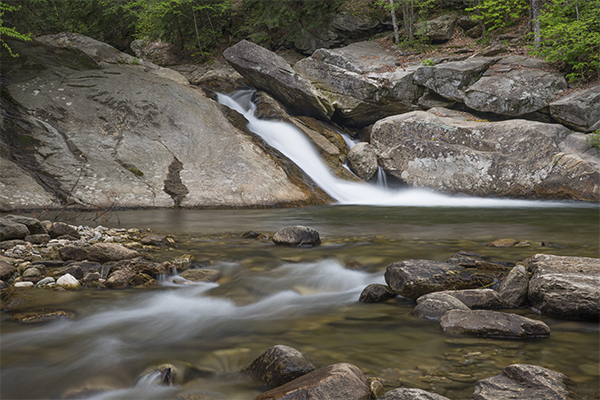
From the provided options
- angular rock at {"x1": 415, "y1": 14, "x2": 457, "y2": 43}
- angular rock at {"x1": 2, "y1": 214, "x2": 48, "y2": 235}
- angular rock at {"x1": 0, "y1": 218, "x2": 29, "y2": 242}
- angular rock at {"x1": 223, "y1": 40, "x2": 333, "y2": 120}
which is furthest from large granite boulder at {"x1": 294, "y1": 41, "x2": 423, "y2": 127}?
angular rock at {"x1": 0, "y1": 218, "x2": 29, "y2": 242}

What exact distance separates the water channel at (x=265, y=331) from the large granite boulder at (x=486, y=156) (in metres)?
5.44

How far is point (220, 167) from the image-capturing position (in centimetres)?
1055

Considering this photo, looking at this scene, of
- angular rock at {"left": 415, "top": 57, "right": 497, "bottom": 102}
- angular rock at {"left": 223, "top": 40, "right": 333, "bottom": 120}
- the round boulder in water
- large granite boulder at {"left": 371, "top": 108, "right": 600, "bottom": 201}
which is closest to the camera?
the round boulder in water

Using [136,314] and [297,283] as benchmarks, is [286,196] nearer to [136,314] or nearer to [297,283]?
[297,283]

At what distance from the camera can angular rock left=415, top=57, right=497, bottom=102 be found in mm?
13719

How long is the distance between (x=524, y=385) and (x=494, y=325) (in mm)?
795

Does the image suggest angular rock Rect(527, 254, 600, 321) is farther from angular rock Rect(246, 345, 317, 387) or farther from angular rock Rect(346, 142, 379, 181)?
angular rock Rect(346, 142, 379, 181)

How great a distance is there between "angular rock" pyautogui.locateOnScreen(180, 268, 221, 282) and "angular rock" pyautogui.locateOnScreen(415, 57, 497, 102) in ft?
40.7

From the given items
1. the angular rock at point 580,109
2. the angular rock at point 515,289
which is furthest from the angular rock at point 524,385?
the angular rock at point 580,109

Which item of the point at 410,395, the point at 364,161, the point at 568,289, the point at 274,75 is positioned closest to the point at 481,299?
the point at 568,289

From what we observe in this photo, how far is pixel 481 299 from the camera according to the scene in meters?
3.20

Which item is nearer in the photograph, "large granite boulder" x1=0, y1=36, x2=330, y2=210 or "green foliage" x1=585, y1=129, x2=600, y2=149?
"large granite boulder" x1=0, y1=36, x2=330, y2=210

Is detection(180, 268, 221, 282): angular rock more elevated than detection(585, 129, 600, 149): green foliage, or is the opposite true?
detection(585, 129, 600, 149): green foliage

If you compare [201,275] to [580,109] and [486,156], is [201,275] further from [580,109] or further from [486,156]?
[580,109]
